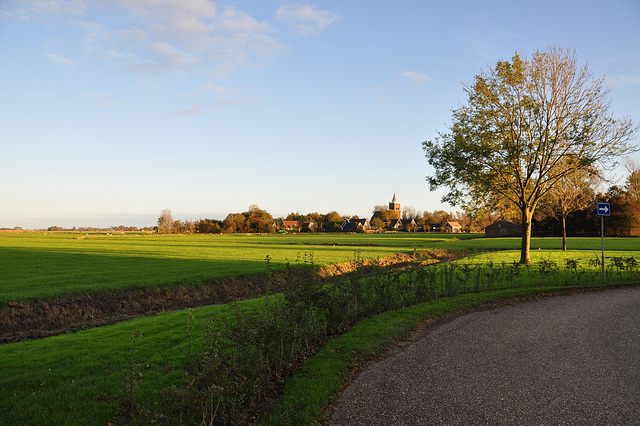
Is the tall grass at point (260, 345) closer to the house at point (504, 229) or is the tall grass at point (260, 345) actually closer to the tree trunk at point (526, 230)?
the tree trunk at point (526, 230)

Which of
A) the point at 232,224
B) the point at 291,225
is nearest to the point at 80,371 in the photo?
the point at 232,224

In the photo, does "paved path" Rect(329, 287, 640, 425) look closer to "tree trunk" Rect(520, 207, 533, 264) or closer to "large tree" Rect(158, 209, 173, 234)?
"tree trunk" Rect(520, 207, 533, 264)

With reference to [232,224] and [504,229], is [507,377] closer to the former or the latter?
[504,229]

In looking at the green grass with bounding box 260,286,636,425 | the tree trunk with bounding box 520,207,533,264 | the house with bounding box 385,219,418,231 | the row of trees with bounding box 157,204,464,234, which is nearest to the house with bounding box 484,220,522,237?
the row of trees with bounding box 157,204,464,234

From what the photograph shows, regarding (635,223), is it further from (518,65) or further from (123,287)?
(123,287)

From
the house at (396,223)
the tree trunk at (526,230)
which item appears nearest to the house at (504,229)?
the house at (396,223)

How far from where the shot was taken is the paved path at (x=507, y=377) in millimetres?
5832

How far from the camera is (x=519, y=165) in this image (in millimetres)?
26266

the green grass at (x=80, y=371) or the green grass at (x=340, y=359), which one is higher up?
Answer: the green grass at (x=340, y=359)

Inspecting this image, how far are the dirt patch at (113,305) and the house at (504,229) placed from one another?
92333mm

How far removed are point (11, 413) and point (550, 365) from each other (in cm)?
1016

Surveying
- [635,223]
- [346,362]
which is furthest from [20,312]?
[635,223]

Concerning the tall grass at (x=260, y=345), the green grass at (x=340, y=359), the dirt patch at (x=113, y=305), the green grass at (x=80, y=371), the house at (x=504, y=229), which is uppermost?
the house at (x=504, y=229)

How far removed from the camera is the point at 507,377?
731 cm
